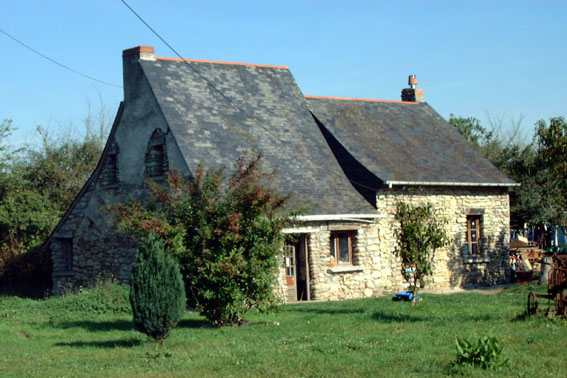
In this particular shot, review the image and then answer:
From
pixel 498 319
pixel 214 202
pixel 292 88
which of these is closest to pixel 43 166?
pixel 292 88

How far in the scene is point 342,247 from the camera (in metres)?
21.8

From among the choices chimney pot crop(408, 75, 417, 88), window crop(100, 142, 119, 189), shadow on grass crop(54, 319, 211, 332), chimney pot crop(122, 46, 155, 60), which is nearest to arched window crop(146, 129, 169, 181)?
window crop(100, 142, 119, 189)

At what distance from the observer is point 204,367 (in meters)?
10.4


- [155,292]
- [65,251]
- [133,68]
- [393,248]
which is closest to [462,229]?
[393,248]

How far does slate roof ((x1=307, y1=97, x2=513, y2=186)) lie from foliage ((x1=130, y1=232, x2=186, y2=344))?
35.8 ft

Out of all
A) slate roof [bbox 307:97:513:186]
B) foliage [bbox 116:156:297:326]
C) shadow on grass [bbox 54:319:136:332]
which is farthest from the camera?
slate roof [bbox 307:97:513:186]

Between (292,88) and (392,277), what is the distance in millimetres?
7575

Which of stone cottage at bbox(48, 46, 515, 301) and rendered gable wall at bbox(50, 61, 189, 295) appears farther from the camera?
rendered gable wall at bbox(50, 61, 189, 295)

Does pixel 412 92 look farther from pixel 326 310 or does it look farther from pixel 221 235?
pixel 221 235

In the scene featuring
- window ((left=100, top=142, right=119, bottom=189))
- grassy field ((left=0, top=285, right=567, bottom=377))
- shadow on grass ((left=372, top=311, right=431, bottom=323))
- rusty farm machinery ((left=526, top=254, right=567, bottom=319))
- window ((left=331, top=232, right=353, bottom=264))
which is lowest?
grassy field ((left=0, top=285, right=567, bottom=377))

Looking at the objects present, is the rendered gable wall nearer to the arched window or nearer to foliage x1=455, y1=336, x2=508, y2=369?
the arched window

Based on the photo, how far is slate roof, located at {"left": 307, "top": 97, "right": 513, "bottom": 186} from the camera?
23484mm

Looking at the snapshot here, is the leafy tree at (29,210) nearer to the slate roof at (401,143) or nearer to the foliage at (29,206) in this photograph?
the foliage at (29,206)

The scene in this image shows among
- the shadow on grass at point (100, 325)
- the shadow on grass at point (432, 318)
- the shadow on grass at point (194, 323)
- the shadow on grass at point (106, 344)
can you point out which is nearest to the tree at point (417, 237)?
the shadow on grass at point (432, 318)
